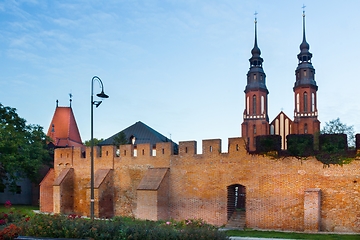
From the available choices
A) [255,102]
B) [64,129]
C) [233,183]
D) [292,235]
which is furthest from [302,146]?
[255,102]

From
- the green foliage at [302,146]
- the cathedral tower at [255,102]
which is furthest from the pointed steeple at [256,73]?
the green foliage at [302,146]

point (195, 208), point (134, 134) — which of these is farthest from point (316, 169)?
point (134, 134)

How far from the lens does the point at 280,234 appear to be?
56.9 ft

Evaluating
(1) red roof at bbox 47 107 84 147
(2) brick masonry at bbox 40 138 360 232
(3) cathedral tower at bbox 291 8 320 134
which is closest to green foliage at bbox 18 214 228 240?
(2) brick masonry at bbox 40 138 360 232

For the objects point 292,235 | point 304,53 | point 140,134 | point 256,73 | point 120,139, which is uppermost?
point 304,53

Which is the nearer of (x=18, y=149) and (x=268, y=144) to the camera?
(x=268, y=144)

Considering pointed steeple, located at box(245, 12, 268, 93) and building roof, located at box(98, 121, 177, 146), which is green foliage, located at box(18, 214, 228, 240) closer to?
building roof, located at box(98, 121, 177, 146)

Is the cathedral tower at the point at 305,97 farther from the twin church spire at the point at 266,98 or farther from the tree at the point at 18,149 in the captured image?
the tree at the point at 18,149

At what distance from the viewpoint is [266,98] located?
57.2m

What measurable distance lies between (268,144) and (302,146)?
1567 mm

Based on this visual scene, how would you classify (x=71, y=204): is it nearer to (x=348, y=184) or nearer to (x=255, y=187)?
(x=255, y=187)

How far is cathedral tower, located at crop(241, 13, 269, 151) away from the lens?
5556 cm

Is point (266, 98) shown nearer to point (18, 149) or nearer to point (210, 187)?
point (18, 149)

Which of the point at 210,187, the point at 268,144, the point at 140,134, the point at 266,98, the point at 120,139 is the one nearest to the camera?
the point at 268,144
